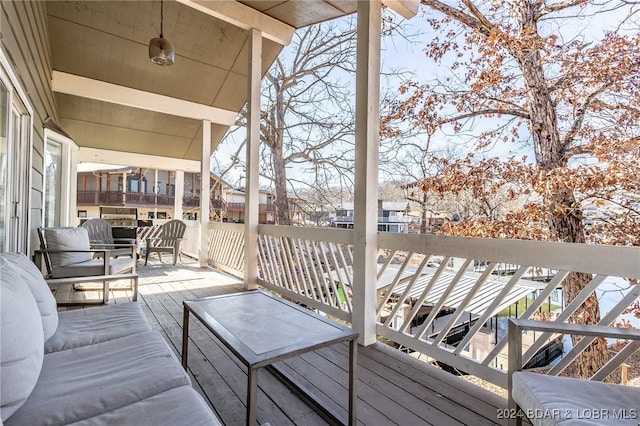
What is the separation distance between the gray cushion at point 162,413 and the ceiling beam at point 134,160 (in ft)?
25.5

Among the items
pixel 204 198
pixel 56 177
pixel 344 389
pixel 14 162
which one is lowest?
pixel 344 389

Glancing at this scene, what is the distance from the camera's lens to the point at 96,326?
174 cm

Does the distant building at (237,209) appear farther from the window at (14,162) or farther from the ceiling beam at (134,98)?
the window at (14,162)

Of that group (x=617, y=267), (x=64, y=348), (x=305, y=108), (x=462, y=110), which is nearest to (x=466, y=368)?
Answer: (x=617, y=267)

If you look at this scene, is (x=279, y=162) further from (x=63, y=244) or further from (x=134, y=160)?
(x=63, y=244)

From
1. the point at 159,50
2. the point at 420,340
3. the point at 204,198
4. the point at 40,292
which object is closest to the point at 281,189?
the point at 204,198

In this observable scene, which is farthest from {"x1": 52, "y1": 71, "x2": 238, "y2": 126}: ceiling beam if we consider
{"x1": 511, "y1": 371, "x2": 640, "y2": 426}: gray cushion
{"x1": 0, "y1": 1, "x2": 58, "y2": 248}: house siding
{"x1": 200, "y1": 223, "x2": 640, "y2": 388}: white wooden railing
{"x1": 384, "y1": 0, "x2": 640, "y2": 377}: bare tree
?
{"x1": 511, "y1": 371, "x2": 640, "y2": 426}: gray cushion

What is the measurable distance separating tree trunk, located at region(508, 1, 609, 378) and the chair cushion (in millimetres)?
5407

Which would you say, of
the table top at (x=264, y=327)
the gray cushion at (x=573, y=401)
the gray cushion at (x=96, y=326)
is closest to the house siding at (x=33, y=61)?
the gray cushion at (x=96, y=326)

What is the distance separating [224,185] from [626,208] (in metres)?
9.35

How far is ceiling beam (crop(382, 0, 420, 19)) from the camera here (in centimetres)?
284

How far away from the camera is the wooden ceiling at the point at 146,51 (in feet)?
13.1

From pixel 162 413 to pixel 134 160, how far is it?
8077mm

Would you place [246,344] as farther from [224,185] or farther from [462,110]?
[224,185]
